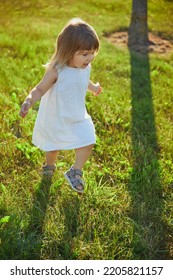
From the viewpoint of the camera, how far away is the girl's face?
10.1 feet

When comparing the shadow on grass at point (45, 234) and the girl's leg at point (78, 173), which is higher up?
the girl's leg at point (78, 173)

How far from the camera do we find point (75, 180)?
3.35 metres

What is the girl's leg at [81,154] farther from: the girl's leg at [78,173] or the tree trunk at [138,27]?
the tree trunk at [138,27]

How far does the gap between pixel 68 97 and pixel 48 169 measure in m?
0.81

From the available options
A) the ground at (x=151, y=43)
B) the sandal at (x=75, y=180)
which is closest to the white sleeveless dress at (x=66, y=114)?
the sandal at (x=75, y=180)

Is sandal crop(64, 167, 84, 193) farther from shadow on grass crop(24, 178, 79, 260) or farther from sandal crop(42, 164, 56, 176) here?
sandal crop(42, 164, 56, 176)

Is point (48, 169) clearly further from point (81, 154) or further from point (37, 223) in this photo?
point (37, 223)

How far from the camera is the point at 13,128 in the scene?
4.38m

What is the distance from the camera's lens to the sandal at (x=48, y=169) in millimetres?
3671

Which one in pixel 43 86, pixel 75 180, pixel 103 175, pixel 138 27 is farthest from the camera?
pixel 138 27

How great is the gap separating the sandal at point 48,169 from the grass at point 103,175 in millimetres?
69

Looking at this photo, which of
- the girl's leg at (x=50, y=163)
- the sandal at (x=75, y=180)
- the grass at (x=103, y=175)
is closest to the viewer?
the grass at (x=103, y=175)

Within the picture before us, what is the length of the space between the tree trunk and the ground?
117mm

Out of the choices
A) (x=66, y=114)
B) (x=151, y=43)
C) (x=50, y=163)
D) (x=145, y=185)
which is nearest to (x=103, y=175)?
(x=145, y=185)
